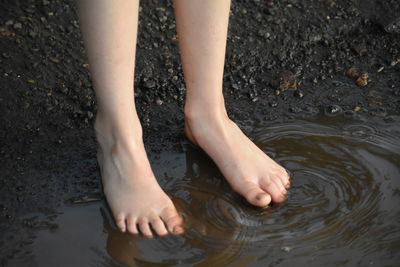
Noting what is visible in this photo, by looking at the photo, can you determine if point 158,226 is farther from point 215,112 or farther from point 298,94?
point 298,94

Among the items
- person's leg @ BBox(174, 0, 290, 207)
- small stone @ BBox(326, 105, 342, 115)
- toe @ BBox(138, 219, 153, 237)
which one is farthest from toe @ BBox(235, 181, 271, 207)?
small stone @ BBox(326, 105, 342, 115)

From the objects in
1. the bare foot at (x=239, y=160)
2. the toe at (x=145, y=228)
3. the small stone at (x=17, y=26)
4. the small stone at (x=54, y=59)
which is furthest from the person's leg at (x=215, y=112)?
the small stone at (x=17, y=26)

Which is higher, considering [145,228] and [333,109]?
[333,109]

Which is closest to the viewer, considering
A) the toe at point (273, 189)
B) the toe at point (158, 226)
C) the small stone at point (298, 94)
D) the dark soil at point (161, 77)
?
the toe at point (158, 226)

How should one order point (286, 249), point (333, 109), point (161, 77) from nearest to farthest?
1. point (286, 249)
2. point (333, 109)
3. point (161, 77)

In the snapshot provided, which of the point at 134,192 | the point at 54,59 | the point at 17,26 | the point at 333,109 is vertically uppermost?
the point at 17,26

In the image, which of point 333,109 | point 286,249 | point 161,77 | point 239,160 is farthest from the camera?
point 161,77

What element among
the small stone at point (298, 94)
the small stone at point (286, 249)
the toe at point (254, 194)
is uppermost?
the small stone at point (298, 94)

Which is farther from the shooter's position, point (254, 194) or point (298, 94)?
point (298, 94)

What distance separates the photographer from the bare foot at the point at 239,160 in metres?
2.01

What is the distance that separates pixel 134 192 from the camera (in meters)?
1.95

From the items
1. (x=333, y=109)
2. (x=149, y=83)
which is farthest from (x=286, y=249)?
(x=149, y=83)

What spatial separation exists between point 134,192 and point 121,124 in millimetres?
198

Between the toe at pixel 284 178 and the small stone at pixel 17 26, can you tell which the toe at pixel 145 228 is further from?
the small stone at pixel 17 26
